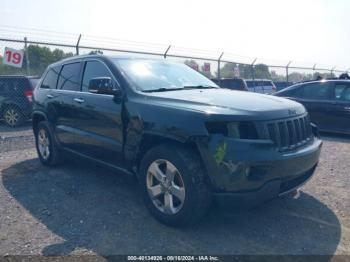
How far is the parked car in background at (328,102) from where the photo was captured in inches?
319

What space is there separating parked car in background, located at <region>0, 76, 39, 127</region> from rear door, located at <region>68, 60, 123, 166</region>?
6.84 metres

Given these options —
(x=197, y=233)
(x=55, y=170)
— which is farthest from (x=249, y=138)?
(x=55, y=170)

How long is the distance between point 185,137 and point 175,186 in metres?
0.54

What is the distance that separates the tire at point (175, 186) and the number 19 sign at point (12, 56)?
9001 millimetres

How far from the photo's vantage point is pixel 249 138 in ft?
10.4

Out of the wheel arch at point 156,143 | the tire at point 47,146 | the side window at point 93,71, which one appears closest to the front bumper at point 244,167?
the wheel arch at point 156,143

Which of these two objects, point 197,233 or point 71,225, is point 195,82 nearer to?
point 197,233

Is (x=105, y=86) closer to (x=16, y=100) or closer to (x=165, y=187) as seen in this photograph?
(x=165, y=187)

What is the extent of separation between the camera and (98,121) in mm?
4363

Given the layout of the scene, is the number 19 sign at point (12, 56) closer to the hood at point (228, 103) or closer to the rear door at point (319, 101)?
the rear door at point (319, 101)

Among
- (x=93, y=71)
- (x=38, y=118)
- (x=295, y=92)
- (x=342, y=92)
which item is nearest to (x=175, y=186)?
(x=93, y=71)

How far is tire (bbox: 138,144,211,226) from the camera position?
324 centimetres

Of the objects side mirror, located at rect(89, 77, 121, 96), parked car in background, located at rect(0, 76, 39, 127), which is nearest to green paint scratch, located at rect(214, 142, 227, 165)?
side mirror, located at rect(89, 77, 121, 96)

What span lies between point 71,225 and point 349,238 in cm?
285
